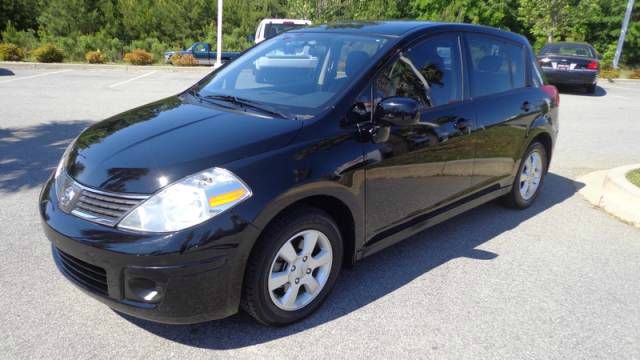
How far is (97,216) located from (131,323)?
755 mm

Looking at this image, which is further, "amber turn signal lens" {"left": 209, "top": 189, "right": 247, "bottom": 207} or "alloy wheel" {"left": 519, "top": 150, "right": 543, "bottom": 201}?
"alloy wheel" {"left": 519, "top": 150, "right": 543, "bottom": 201}

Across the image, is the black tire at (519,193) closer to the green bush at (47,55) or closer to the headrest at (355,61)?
the headrest at (355,61)

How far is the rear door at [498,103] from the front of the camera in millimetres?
4059

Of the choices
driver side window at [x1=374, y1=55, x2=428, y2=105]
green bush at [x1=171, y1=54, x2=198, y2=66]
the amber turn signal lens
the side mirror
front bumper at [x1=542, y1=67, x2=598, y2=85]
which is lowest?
green bush at [x1=171, y1=54, x2=198, y2=66]

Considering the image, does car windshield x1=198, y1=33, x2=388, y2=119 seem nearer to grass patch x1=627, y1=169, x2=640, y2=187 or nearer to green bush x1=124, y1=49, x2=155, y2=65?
grass patch x1=627, y1=169, x2=640, y2=187

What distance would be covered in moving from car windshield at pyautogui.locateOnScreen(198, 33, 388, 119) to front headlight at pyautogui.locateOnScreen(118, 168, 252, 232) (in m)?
0.72

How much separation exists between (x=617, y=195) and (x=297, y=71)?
369 centimetres

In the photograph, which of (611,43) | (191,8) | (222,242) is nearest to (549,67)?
(222,242)

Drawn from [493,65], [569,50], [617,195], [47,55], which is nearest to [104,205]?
[493,65]

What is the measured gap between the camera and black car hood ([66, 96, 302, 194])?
2.54 m

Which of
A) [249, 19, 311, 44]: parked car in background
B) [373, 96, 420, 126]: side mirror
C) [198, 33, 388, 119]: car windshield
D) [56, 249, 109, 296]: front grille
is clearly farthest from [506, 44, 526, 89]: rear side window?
[249, 19, 311, 44]: parked car in background

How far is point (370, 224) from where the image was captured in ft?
10.6

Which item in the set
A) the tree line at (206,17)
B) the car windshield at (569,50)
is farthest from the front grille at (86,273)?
the tree line at (206,17)

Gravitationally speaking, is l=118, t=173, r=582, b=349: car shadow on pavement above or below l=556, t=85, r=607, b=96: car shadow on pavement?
below
